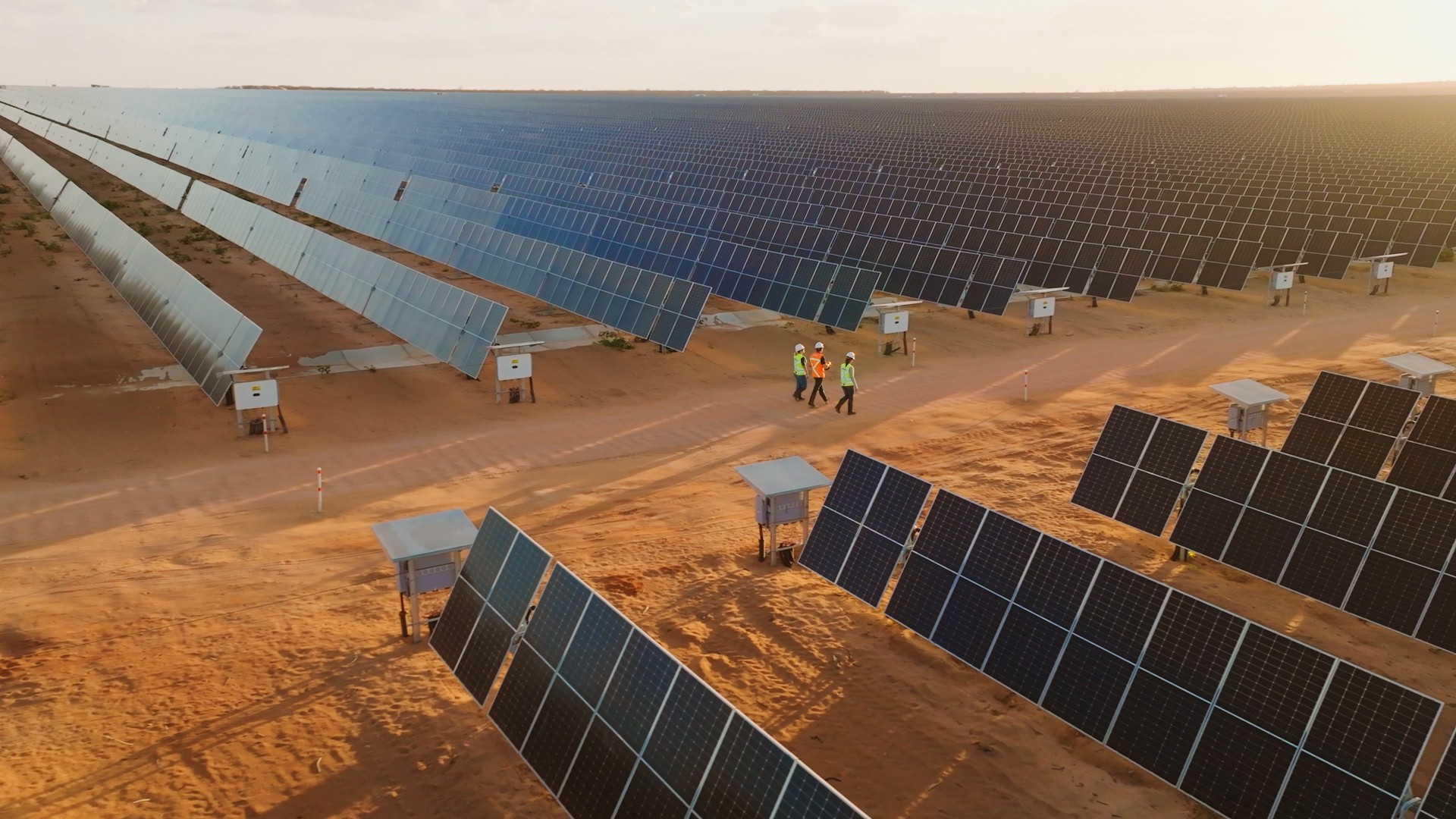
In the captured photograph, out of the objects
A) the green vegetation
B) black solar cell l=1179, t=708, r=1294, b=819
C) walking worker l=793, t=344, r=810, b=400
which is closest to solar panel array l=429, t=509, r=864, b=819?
black solar cell l=1179, t=708, r=1294, b=819

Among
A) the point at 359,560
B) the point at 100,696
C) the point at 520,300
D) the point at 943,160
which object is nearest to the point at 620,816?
the point at 100,696

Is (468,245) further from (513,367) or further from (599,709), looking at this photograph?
(599,709)

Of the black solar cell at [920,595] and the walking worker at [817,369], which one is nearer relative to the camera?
the black solar cell at [920,595]

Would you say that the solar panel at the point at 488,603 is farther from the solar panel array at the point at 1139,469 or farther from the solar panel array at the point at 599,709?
the solar panel array at the point at 1139,469

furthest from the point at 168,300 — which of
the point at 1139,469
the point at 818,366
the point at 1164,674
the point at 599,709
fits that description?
the point at 1164,674

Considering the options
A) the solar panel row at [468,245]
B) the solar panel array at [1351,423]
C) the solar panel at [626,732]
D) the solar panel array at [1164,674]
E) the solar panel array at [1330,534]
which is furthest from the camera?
the solar panel row at [468,245]

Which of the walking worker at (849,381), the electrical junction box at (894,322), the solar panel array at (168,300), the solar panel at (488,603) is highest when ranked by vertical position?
the electrical junction box at (894,322)

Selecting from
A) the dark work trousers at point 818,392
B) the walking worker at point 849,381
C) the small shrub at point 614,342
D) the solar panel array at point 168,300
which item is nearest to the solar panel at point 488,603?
the solar panel array at point 168,300

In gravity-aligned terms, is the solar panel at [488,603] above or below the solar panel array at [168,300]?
above

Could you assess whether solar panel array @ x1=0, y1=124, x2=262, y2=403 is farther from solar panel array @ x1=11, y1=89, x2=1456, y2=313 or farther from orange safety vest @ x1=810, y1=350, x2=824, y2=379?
solar panel array @ x1=11, y1=89, x2=1456, y2=313
